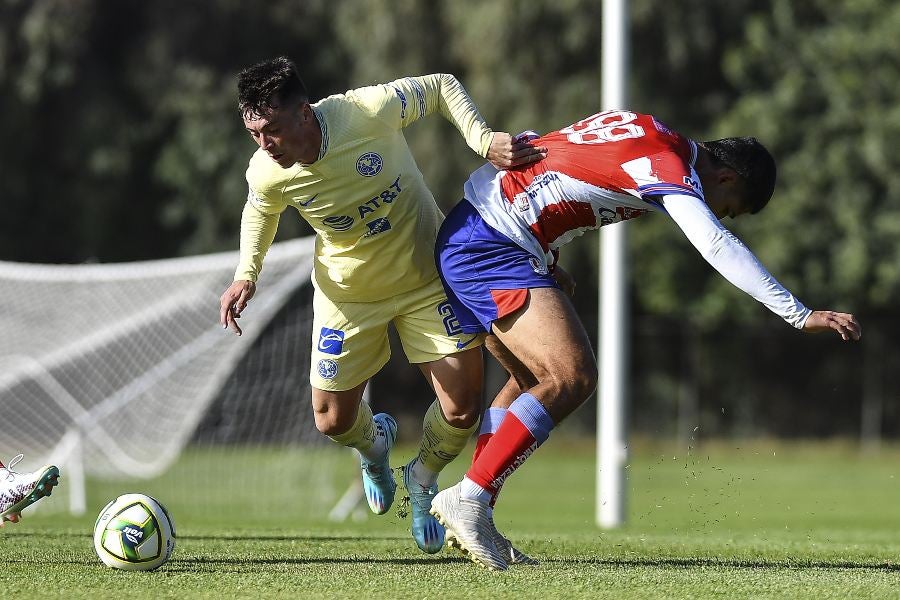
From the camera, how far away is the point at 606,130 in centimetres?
613

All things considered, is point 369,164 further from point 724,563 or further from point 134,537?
point 724,563

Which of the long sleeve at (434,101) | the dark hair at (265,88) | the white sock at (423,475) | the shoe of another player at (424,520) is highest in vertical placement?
the dark hair at (265,88)

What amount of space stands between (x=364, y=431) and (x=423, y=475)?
0.46 m

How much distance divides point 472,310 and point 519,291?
312mm

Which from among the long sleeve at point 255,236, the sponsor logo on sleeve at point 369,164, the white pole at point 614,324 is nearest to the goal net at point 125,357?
the white pole at point 614,324

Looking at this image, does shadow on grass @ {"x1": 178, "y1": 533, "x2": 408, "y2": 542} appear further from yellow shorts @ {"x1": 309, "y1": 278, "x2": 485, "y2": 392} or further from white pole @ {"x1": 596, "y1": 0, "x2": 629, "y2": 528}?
white pole @ {"x1": 596, "y1": 0, "x2": 629, "y2": 528}

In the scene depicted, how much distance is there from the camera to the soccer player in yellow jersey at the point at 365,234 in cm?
623

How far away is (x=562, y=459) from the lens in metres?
25.8

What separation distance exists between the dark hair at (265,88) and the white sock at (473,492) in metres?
1.90

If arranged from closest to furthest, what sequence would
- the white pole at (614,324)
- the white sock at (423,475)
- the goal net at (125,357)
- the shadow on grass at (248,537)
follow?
the white sock at (423,475) → the shadow on grass at (248,537) → the white pole at (614,324) → the goal net at (125,357)

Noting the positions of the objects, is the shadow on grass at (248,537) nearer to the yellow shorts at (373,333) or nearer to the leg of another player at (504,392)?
the yellow shorts at (373,333)

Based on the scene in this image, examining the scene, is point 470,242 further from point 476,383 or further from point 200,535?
point 200,535

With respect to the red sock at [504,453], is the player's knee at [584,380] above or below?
above

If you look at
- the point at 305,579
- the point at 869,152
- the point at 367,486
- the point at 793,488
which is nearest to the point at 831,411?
the point at 869,152
